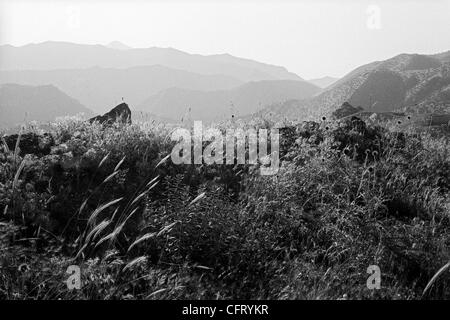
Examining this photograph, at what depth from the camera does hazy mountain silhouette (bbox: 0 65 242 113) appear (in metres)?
123

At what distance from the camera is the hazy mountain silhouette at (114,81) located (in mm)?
123312

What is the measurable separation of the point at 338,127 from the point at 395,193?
215cm

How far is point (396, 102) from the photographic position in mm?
40094

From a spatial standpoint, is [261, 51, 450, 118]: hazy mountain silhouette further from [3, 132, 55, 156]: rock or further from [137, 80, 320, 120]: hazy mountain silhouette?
[3, 132, 55, 156]: rock

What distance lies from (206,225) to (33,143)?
10.6 ft

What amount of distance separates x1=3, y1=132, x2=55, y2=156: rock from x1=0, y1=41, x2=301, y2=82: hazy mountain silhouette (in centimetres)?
16234

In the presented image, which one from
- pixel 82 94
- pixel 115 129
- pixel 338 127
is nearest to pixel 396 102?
pixel 338 127

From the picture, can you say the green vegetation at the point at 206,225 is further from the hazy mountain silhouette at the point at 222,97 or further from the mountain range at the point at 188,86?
the hazy mountain silhouette at the point at 222,97

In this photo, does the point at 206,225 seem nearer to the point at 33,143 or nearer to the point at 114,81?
the point at 33,143

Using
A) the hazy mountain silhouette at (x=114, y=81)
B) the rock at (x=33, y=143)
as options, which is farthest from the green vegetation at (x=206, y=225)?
the hazy mountain silhouette at (x=114, y=81)

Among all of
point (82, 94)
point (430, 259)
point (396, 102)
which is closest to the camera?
point (430, 259)

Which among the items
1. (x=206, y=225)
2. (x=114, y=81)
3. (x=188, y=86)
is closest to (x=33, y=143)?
(x=206, y=225)

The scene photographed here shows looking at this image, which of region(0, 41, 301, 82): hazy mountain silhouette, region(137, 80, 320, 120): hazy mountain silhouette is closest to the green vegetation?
region(137, 80, 320, 120): hazy mountain silhouette
